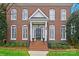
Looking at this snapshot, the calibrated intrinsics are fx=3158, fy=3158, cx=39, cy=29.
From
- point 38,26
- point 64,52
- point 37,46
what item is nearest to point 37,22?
point 38,26

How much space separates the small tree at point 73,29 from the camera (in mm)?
45219

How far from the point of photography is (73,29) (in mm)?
45250

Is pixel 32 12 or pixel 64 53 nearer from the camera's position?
pixel 64 53

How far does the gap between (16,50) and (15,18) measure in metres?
0.46

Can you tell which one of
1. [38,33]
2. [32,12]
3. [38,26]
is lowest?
[38,33]

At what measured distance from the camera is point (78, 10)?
4525 cm

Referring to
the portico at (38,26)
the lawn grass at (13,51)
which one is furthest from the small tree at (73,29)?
the lawn grass at (13,51)

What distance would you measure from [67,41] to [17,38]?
72cm

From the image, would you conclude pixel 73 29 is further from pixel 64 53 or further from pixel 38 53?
pixel 38 53

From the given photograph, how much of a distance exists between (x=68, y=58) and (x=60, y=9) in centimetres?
77

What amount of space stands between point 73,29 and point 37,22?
534mm

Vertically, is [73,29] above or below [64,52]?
above

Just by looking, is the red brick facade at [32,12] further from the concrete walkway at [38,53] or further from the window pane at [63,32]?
the concrete walkway at [38,53]

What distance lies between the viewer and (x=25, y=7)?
148 feet
